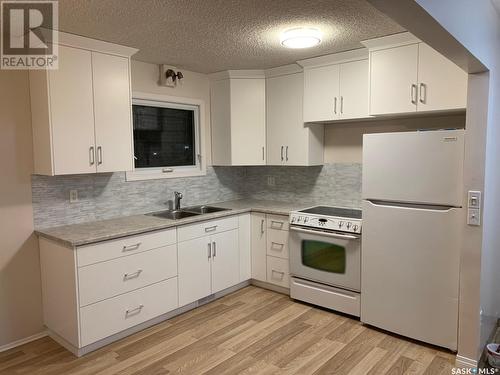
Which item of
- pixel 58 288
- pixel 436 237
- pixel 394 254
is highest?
pixel 436 237

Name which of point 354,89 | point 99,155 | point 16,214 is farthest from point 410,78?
point 16,214

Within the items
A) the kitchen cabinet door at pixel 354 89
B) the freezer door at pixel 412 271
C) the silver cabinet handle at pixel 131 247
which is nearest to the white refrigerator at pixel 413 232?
the freezer door at pixel 412 271

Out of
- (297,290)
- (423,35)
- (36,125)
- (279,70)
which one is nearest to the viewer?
(423,35)

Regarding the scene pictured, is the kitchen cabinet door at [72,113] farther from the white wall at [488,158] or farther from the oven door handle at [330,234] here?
the white wall at [488,158]

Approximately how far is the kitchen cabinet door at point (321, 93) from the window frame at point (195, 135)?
47.6 inches

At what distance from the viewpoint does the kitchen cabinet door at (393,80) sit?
287 centimetres

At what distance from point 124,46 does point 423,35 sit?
230cm

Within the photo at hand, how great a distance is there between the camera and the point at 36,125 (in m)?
2.83

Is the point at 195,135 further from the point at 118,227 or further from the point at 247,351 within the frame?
the point at 247,351

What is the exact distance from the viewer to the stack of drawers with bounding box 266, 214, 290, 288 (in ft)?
12.2

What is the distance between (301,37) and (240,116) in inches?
56.3

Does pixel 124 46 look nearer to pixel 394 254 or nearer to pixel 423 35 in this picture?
pixel 423 35

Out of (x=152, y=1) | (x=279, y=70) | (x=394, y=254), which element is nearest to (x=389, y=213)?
(x=394, y=254)

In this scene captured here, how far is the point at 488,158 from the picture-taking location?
2.42 meters
